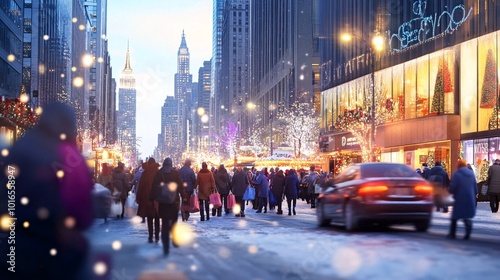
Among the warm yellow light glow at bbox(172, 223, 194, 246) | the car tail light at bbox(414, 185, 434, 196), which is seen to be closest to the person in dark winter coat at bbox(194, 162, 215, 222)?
the warm yellow light glow at bbox(172, 223, 194, 246)

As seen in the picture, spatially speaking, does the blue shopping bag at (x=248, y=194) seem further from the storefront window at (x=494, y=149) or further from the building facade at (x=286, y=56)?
the building facade at (x=286, y=56)

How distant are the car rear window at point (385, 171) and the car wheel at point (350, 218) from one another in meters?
0.76

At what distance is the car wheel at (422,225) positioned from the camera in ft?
55.7

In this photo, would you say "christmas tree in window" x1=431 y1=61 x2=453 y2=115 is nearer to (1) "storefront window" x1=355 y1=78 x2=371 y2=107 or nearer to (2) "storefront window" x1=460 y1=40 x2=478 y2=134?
(2) "storefront window" x1=460 y1=40 x2=478 y2=134

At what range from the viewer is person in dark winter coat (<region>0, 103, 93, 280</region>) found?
18.9 ft

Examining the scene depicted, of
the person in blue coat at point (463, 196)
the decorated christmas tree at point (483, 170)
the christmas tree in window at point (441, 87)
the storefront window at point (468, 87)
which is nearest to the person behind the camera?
the person in blue coat at point (463, 196)

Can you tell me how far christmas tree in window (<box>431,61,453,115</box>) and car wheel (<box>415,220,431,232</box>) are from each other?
3029 cm

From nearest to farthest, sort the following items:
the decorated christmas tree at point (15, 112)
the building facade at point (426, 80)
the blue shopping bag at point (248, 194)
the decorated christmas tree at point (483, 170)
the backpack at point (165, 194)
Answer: the backpack at point (165, 194)
the blue shopping bag at point (248, 194)
the decorated christmas tree at point (15, 112)
the decorated christmas tree at point (483, 170)
the building facade at point (426, 80)

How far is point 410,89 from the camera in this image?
5184 centimetres

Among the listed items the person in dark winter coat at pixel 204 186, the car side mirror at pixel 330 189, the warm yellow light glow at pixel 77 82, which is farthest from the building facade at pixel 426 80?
the warm yellow light glow at pixel 77 82

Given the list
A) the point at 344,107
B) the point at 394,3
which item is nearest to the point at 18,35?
the point at 344,107

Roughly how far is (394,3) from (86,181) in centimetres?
4995

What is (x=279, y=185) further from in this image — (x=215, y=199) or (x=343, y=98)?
(x=343, y=98)

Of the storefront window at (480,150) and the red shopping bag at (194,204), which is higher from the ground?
the storefront window at (480,150)
